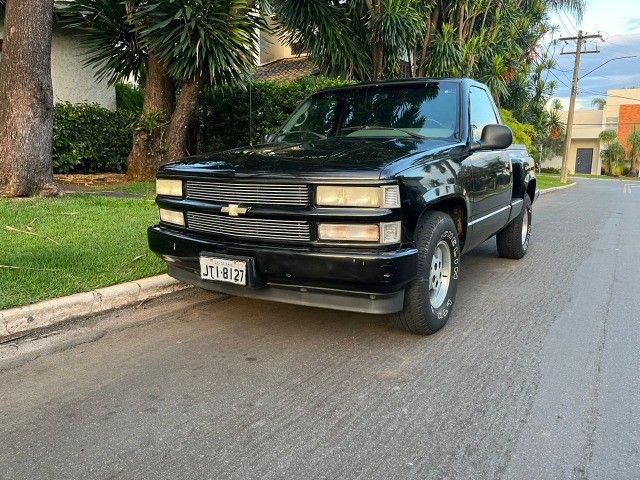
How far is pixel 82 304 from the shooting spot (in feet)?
13.0

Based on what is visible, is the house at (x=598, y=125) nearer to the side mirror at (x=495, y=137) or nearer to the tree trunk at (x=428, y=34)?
the tree trunk at (x=428, y=34)

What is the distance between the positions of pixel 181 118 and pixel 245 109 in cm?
245

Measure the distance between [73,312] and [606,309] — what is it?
168 inches

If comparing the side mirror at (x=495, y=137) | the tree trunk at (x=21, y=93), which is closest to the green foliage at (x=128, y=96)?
the tree trunk at (x=21, y=93)

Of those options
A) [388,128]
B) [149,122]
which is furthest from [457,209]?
[149,122]

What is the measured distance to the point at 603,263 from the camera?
21.1 ft

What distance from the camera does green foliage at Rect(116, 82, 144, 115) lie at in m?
14.3

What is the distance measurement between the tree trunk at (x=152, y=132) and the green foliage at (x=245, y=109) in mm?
1333

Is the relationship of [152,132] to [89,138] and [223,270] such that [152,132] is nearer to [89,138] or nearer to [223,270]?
[89,138]

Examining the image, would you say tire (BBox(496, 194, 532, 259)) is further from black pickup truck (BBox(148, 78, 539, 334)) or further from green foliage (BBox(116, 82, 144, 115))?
green foliage (BBox(116, 82, 144, 115))

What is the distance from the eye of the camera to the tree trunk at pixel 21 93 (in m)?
7.48

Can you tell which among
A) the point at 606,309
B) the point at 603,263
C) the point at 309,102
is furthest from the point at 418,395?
the point at 603,263

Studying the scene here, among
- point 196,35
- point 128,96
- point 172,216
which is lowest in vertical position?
point 172,216

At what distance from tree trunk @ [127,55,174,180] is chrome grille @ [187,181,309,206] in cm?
755
